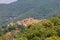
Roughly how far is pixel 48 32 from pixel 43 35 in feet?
2.83

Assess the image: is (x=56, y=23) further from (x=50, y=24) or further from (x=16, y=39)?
(x=16, y=39)

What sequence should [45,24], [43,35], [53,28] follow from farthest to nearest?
[45,24], [53,28], [43,35]

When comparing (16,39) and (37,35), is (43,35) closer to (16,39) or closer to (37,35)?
(37,35)

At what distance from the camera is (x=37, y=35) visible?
116 feet

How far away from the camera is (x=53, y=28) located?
36.9 meters

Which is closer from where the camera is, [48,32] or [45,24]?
[48,32]

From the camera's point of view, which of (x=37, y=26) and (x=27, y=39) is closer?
(x=27, y=39)

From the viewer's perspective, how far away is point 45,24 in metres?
40.2

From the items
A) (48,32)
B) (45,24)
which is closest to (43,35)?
(48,32)

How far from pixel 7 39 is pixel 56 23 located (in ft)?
28.4

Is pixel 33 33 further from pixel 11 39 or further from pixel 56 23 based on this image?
pixel 56 23

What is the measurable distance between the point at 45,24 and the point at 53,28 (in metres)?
3.47

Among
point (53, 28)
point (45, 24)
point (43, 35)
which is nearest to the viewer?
point (43, 35)

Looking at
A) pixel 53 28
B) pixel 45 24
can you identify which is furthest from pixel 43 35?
pixel 45 24
